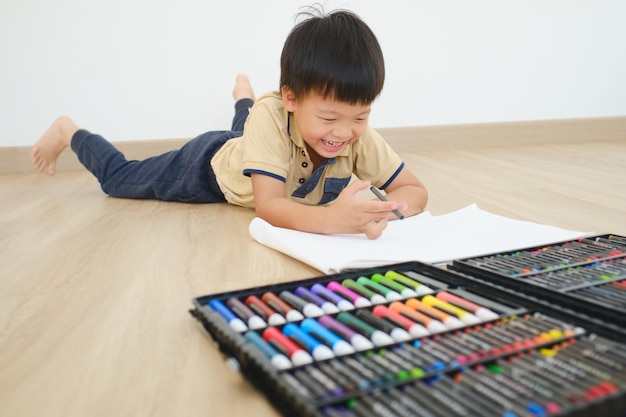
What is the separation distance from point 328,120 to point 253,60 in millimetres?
1089

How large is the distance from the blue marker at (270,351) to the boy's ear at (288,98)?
55 cm

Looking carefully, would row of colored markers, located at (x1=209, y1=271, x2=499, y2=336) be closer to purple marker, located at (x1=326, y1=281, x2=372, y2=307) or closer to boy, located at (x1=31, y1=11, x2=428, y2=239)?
purple marker, located at (x1=326, y1=281, x2=372, y2=307)

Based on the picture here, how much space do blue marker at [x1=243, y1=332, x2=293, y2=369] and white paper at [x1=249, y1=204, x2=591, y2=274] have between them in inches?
9.4

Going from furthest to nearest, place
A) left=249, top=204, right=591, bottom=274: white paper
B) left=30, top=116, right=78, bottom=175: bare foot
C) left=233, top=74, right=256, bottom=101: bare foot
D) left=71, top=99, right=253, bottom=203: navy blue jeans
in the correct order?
left=233, top=74, right=256, bottom=101: bare foot
left=30, top=116, right=78, bottom=175: bare foot
left=71, top=99, right=253, bottom=203: navy blue jeans
left=249, top=204, right=591, bottom=274: white paper

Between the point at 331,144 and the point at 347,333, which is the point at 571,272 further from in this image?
the point at 331,144

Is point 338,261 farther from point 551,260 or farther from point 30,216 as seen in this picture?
point 30,216

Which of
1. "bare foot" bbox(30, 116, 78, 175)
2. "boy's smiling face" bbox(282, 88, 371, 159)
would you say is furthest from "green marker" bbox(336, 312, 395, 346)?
"bare foot" bbox(30, 116, 78, 175)

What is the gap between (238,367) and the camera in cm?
44

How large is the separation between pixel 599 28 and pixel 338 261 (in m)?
1.90

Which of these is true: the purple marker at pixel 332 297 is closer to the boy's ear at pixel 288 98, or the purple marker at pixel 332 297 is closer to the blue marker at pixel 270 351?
the blue marker at pixel 270 351

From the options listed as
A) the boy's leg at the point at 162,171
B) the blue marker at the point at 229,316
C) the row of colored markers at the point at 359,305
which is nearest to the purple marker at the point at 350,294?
the row of colored markers at the point at 359,305

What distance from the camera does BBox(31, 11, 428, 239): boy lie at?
867mm

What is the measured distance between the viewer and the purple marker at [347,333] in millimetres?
456

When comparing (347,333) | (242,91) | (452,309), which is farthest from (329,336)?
(242,91)
